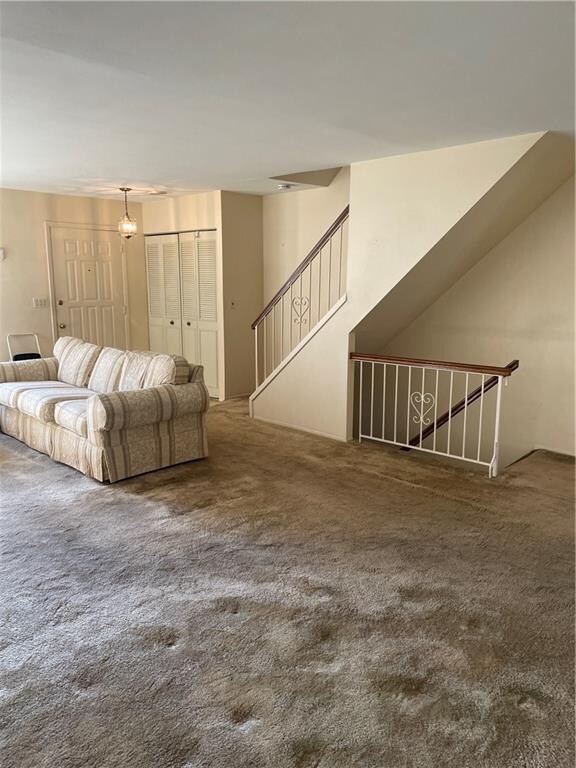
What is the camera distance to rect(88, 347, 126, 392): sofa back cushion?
4.86 meters

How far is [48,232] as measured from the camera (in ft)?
21.4

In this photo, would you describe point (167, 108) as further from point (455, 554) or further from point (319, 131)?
point (455, 554)

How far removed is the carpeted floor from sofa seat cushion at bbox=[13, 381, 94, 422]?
1.93 ft

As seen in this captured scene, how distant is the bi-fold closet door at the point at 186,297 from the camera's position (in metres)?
6.68

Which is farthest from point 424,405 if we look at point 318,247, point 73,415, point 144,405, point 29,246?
point 29,246

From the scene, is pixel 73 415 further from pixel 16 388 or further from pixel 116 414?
pixel 16 388

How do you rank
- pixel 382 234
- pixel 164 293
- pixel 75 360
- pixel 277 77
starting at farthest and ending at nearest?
pixel 164 293 → pixel 75 360 → pixel 382 234 → pixel 277 77

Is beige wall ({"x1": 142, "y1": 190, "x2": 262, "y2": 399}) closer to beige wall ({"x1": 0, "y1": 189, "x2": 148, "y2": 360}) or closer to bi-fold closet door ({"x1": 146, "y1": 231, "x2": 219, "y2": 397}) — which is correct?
bi-fold closet door ({"x1": 146, "y1": 231, "x2": 219, "y2": 397})

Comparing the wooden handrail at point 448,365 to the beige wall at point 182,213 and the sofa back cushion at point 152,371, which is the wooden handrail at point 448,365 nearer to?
the sofa back cushion at point 152,371

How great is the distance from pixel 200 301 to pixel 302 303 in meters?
1.31

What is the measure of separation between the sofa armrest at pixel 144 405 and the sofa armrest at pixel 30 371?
Answer: 6.21ft

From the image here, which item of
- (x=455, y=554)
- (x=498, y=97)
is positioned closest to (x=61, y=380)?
(x=455, y=554)

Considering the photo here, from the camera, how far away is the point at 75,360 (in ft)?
17.8

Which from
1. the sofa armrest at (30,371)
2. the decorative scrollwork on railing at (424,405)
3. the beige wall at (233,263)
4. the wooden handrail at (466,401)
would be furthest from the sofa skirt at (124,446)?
the decorative scrollwork on railing at (424,405)
